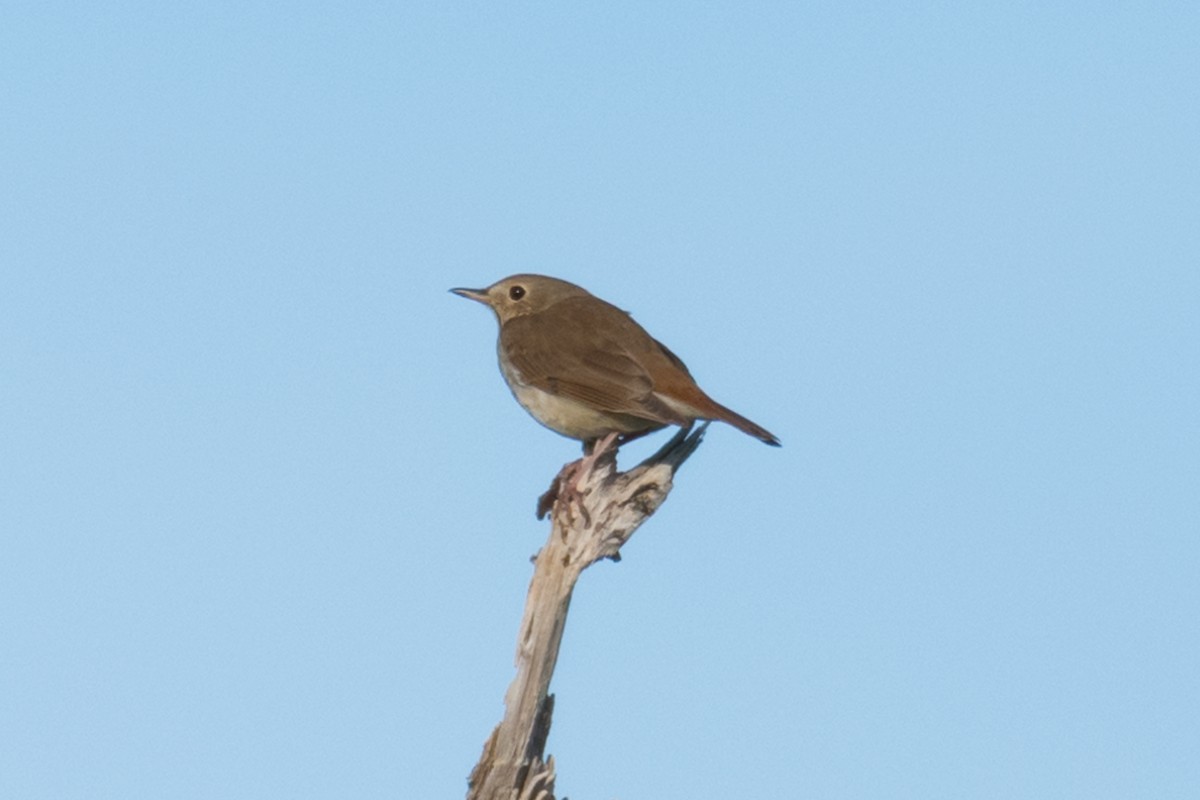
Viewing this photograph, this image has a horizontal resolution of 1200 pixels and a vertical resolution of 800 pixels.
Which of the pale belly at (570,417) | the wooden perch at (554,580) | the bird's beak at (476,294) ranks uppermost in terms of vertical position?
the bird's beak at (476,294)

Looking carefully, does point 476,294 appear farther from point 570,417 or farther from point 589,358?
point 570,417

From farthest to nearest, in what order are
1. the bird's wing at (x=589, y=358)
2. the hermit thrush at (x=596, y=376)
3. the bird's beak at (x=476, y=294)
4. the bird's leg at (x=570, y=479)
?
the bird's beak at (x=476, y=294) < the bird's wing at (x=589, y=358) < the hermit thrush at (x=596, y=376) < the bird's leg at (x=570, y=479)

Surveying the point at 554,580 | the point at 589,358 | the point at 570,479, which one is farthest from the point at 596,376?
the point at 554,580

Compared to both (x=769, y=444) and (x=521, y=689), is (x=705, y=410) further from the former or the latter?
(x=521, y=689)

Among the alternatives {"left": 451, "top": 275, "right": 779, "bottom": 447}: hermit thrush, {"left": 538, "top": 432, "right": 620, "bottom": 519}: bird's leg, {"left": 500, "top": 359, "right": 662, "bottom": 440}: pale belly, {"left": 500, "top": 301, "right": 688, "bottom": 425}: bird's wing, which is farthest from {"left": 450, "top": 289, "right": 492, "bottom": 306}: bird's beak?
{"left": 538, "top": 432, "right": 620, "bottom": 519}: bird's leg

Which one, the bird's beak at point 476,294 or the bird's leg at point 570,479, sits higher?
the bird's beak at point 476,294

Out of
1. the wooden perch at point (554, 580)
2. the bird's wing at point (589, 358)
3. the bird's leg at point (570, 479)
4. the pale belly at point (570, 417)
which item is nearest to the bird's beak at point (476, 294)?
the bird's wing at point (589, 358)

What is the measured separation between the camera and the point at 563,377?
11.1 meters

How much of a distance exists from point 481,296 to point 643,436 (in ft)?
8.92

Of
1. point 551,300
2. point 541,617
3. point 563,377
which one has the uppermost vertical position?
point 551,300

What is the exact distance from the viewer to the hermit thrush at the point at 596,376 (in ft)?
34.3

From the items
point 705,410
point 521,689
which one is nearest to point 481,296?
point 705,410

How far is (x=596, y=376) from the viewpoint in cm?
1091

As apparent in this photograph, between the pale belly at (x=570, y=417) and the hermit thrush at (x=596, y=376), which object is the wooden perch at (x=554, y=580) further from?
the pale belly at (x=570, y=417)
